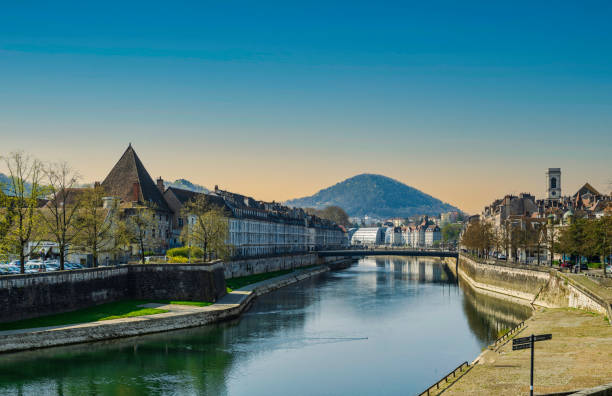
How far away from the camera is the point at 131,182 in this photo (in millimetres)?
92812

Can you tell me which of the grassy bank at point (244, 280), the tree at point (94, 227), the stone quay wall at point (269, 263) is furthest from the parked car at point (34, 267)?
the stone quay wall at point (269, 263)

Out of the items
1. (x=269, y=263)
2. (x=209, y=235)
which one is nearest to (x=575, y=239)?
(x=209, y=235)

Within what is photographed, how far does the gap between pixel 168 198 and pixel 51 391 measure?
68.4 metres

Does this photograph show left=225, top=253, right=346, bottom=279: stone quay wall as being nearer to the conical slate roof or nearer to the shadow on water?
the conical slate roof

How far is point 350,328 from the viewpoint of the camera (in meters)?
58.7

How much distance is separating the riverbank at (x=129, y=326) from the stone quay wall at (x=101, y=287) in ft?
9.78

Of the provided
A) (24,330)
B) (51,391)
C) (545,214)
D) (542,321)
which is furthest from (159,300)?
(545,214)

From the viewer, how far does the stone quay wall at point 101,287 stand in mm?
48125

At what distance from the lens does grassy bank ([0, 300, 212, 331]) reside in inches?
1873

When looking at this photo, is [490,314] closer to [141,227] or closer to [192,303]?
[192,303]

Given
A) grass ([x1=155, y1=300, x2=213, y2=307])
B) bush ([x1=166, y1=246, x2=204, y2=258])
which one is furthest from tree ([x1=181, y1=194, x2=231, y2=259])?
grass ([x1=155, y1=300, x2=213, y2=307])

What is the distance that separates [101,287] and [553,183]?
431ft

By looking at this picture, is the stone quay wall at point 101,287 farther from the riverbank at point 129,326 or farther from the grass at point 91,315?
the riverbank at point 129,326

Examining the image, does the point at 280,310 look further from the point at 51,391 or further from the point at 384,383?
the point at 51,391
